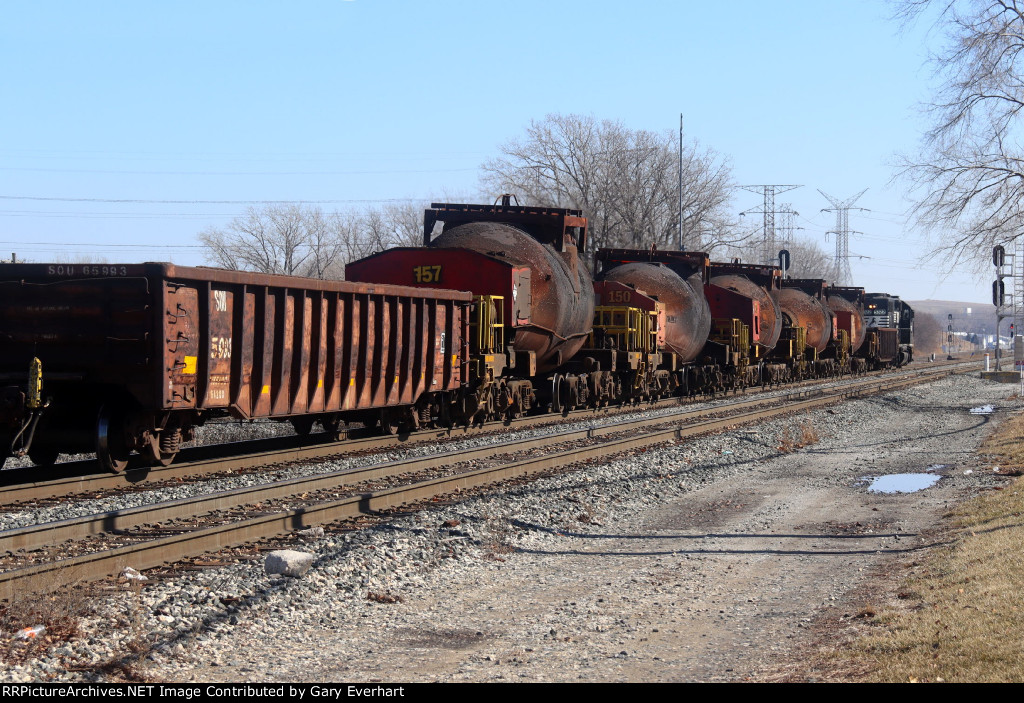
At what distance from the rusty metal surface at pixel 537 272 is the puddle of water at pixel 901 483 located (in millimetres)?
7041

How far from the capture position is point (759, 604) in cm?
763

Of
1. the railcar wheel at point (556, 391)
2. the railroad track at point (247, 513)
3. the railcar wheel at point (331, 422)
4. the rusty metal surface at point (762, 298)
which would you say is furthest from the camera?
the rusty metal surface at point (762, 298)

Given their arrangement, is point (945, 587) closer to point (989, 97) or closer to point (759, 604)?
point (759, 604)

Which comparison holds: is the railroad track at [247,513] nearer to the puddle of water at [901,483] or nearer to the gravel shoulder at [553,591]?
the gravel shoulder at [553,591]

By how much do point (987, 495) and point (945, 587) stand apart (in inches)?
210

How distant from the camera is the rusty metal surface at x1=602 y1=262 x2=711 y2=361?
26375mm

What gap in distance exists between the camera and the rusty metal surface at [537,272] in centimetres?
1895

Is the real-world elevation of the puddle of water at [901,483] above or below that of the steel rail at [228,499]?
below

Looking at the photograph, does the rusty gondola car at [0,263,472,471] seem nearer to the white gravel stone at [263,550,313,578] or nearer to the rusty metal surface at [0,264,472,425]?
the rusty metal surface at [0,264,472,425]

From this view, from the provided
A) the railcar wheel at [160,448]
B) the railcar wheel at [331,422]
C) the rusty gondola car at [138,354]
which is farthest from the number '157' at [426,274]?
the railcar wheel at [160,448]

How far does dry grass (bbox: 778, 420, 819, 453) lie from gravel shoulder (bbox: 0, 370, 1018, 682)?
4676 millimetres

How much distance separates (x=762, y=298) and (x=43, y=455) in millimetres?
26810

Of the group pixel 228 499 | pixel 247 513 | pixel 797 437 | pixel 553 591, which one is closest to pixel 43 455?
pixel 228 499

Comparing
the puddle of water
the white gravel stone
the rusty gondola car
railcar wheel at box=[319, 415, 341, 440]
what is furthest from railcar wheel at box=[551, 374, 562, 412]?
the white gravel stone
